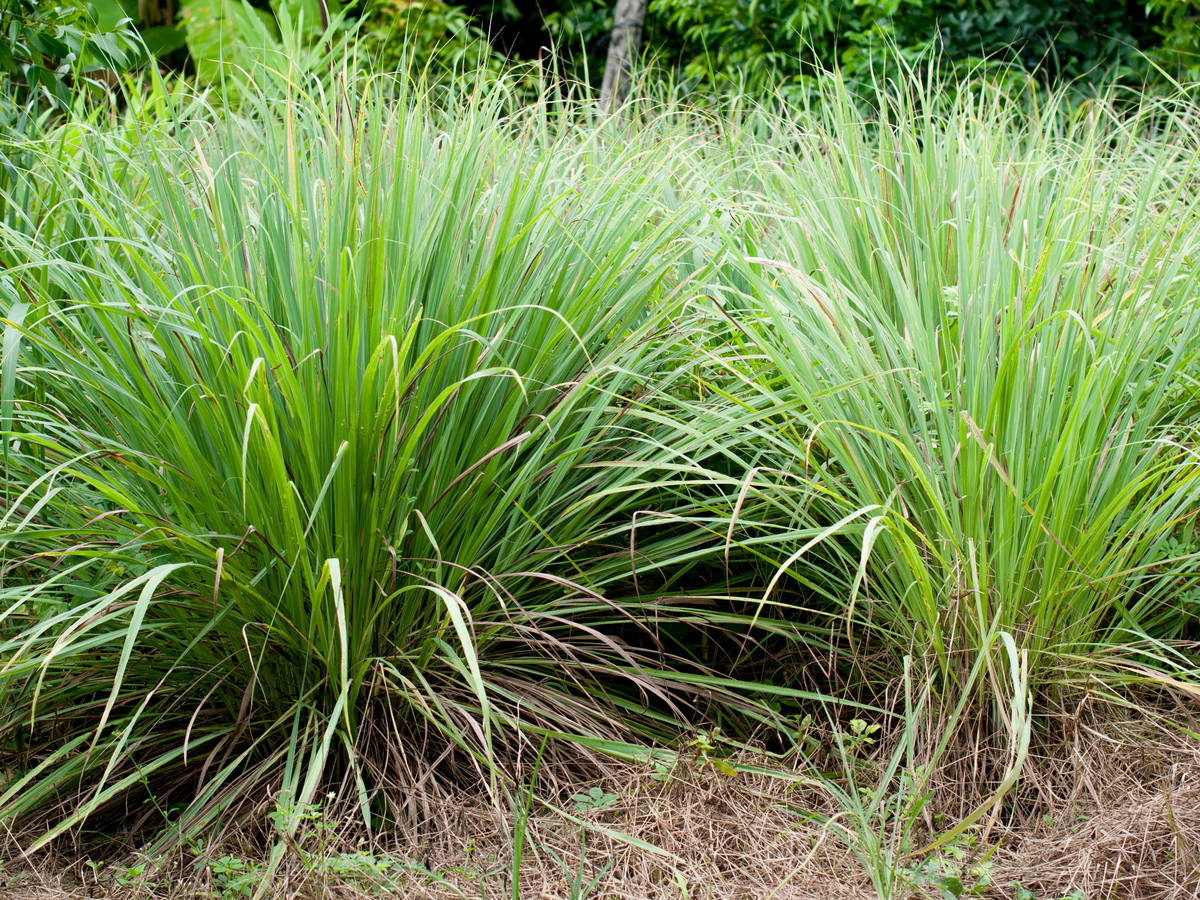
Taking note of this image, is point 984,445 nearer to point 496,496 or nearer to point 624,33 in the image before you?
point 496,496

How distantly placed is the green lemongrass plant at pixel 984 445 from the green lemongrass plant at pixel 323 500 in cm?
30

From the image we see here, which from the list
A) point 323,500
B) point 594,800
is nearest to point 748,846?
point 594,800

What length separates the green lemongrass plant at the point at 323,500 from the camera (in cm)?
161

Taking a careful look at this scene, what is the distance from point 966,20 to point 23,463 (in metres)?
5.94

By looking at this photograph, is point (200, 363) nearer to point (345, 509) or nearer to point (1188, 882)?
point (345, 509)

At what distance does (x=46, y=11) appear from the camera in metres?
2.88

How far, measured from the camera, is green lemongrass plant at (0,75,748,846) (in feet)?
5.28

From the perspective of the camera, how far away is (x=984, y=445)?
154 centimetres

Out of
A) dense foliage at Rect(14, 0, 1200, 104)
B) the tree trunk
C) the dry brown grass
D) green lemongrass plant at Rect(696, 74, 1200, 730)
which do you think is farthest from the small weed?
the tree trunk

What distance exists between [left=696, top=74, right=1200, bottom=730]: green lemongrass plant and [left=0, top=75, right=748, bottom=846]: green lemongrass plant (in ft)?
0.99

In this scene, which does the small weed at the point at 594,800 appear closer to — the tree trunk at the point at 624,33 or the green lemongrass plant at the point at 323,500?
the green lemongrass plant at the point at 323,500

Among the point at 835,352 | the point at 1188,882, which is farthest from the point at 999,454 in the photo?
the point at 1188,882

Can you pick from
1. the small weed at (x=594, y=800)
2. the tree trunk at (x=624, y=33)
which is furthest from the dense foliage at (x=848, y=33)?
the small weed at (x=594, y=800)

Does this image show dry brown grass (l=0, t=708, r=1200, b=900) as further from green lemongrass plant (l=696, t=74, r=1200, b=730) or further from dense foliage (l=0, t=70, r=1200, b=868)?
green lemongrass plant (l=696, t=74, r=1200, b=730)
